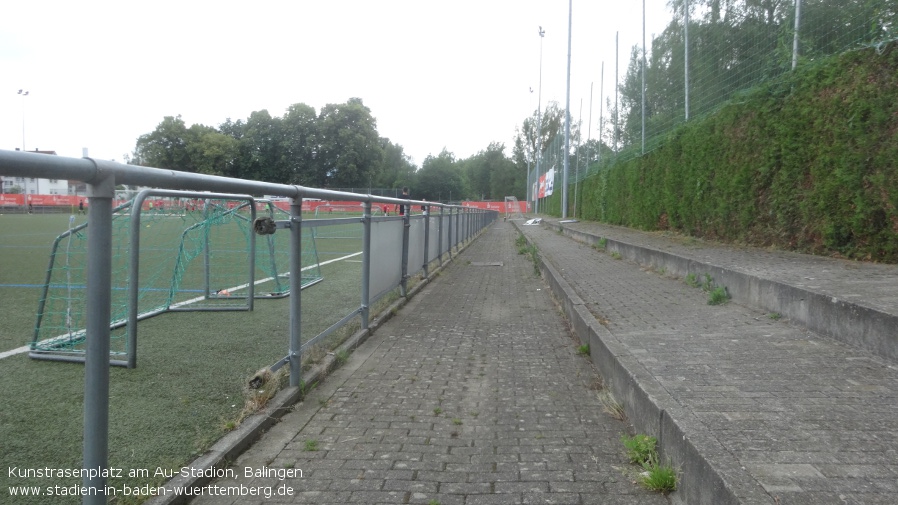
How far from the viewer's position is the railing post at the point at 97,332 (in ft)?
7.41

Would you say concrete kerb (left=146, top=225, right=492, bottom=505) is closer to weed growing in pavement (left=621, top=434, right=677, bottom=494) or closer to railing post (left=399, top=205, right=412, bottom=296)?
weed growing in pavement (left=621, top=434, right=677, bottom=494)

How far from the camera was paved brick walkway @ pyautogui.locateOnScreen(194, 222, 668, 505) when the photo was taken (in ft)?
9.95

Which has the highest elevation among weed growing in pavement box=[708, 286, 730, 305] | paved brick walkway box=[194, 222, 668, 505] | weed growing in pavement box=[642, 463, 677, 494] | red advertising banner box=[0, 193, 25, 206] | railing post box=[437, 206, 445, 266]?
red advertising banner box=[0, 193, 25, 206]

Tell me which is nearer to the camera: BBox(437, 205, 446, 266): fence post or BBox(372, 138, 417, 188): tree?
BBox(437, 205, 446, 266): fence post

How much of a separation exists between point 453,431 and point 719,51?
1027 centimetres

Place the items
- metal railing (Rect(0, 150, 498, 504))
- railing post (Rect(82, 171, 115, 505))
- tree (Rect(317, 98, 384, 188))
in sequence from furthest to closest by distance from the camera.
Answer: tree (Rect(317, 98, 384, 188))
railing post (Rect(82, 171, 115, 505))
metal railing (Rect(0, 150, 498, 504))

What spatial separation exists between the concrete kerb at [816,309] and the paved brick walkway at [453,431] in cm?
174

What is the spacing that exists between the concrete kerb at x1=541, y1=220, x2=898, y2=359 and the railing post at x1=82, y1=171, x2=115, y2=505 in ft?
14.2

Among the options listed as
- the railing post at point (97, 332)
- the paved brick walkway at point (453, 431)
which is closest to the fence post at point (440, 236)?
the paved brick walkway at point (453, 431)

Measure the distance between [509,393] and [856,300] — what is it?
2527mm

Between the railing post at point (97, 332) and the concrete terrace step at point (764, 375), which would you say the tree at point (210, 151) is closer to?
the concrete terrace step at point (764, 375)

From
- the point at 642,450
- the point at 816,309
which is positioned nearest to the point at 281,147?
the point at 816,309

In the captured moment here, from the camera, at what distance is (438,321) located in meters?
7.36

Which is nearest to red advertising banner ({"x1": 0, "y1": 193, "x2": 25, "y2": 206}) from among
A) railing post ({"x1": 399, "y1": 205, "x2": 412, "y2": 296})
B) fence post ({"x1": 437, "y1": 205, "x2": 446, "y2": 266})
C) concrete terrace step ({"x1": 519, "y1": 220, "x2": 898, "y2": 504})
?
concrete terrace step ({"x1": 519, "y1": 220, "x2": 898, "y2": 504})
